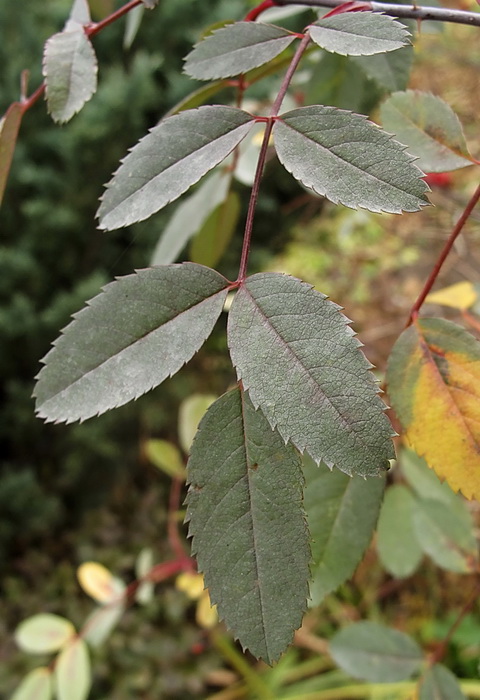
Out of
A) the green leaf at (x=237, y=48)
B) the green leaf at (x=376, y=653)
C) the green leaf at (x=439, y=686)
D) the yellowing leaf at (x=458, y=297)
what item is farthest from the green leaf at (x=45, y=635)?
the green leaf at (x=237, y=48)

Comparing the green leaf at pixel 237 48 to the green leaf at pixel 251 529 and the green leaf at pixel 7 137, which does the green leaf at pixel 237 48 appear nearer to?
the green leaf at pixel 7 137

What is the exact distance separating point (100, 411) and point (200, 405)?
77 cm

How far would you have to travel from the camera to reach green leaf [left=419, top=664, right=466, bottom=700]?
Result: 668 millimetres

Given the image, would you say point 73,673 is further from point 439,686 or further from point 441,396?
point 441,396

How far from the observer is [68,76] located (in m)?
0.51

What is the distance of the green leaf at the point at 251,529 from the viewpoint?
0.36 meters

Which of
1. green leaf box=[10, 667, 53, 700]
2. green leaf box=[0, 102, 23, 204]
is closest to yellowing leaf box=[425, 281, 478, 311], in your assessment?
green leaf box=[0, 102, 23, 204]

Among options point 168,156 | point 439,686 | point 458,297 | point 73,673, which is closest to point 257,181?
point 168,156

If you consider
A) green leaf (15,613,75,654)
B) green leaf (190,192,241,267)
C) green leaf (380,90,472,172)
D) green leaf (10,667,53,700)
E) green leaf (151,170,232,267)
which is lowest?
green leaf (10,667,53,700)

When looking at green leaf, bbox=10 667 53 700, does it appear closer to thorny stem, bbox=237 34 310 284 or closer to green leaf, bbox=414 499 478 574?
green leaf, bbox=414 499 478 574

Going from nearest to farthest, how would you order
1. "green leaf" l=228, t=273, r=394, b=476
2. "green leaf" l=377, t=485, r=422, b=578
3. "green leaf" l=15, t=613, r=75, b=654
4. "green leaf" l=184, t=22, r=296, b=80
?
"green leaf" l=228, t=273, r=394, b=476, "green leaf" l=184, t=22, r=296, b=80, "green leaf" l=377, t=485, r=422, b=578, "green leaf" l=15, t=613, r=75, b=654

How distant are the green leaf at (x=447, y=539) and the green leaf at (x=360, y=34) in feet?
1.98

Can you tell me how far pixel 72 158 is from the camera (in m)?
2.25

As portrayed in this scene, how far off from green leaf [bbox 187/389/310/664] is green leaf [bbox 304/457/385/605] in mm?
183
